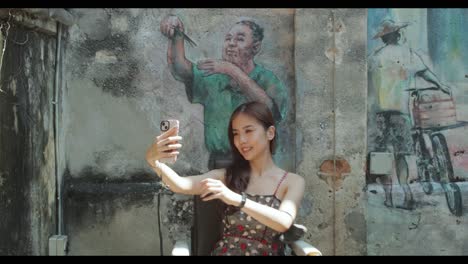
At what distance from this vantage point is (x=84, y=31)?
19.1 feet

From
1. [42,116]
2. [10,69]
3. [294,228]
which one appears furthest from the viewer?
[42,116]

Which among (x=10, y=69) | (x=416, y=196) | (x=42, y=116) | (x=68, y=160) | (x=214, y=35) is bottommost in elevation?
(x=416, y=196)

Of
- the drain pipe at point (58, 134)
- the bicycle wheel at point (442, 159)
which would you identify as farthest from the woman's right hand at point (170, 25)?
the bicycle wheel at point (442, 159)

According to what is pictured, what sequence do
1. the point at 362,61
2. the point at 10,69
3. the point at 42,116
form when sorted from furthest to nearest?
the point at 362,61, the point at 42,116, the point at 10,69

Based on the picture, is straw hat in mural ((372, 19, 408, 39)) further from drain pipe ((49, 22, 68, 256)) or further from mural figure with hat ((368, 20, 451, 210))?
drain pipe ((49, 22, 68, 256))

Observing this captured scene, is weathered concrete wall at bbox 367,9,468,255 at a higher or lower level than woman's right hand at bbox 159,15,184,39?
lower

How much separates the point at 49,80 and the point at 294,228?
2805mm

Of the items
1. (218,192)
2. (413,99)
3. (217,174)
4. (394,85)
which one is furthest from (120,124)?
(413,99)

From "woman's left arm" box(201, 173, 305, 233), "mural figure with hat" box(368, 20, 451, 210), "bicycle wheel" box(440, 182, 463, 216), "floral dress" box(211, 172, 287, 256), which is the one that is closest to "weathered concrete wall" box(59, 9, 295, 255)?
"mural figure with hat" box(368, 20, 451, 210)

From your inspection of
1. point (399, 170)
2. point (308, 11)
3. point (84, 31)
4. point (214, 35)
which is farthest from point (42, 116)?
point (399, 170)

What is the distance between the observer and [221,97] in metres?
5.89

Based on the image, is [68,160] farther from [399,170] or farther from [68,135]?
[399,170]

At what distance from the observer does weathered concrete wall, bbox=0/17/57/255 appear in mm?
4734

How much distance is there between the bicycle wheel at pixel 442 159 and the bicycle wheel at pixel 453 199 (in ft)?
0.30
